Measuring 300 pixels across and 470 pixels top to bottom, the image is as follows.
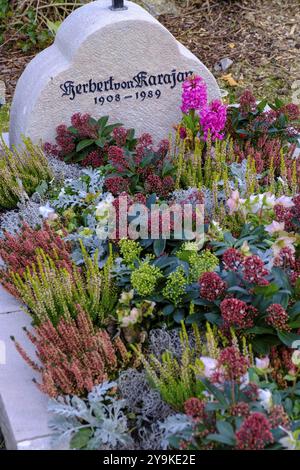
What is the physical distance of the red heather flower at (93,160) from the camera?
12.4 ft

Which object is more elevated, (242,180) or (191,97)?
(191,97)

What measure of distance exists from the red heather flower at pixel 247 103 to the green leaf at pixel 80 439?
7.54 ft

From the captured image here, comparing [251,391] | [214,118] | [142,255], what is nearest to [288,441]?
[251,391]

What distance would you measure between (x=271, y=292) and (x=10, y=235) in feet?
4.23

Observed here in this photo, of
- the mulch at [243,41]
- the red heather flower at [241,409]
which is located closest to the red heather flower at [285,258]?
the red heather flower at [241,409]

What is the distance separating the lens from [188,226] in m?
2.96

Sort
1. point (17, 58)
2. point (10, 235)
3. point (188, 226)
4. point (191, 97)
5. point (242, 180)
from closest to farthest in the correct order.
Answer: point (188, 226)
point (10, 235)
point (242, 180)
point (191, 97)
point (17, 58)

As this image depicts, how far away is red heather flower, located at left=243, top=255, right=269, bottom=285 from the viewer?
2.40 meters

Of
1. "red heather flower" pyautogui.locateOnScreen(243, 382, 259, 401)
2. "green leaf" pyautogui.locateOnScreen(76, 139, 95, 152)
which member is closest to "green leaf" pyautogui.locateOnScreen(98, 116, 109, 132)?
"green leaf" pyautogui.locateOnScreen(76, 139, 95, 152)

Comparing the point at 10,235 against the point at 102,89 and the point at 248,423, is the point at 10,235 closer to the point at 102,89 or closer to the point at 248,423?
the point at 102,89

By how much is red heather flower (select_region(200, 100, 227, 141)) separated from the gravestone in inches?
14.6

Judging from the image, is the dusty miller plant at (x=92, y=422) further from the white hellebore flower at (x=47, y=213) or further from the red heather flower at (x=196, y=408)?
the white hellebore flower at (x=47, y=213)

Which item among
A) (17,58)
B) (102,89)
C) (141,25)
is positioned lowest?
(17,58)

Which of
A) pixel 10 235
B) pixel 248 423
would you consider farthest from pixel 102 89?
pixel 248 423
